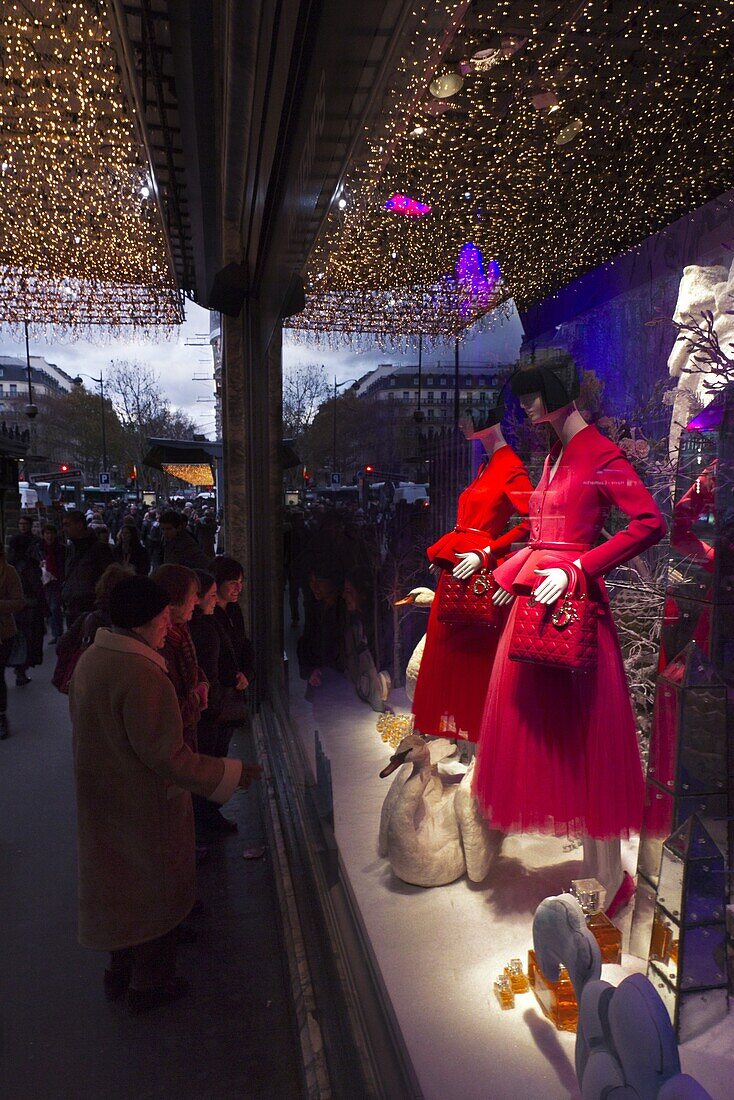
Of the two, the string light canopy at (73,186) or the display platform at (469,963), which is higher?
the string light canopy at (73,186)

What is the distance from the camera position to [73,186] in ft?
20.5

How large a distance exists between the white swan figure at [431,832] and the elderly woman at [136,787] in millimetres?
632

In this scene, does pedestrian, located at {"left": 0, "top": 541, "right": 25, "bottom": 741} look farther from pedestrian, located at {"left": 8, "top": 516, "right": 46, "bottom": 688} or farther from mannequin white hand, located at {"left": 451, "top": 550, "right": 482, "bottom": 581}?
mannequin white hand, located at {"left": 451, "top": 550, "right": 482, "bottom": 581}

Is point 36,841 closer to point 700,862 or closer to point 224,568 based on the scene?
point 224,568

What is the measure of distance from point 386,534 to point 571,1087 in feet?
8.42

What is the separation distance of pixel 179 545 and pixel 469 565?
181 inches

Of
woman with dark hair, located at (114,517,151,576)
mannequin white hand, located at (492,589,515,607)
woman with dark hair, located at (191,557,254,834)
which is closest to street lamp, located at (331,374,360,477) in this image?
woman with dark hair, located at (191,557,254,834)

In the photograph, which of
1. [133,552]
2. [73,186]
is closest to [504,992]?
[133,552]

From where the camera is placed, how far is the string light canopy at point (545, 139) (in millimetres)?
1393

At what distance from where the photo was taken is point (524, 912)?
2.41 meters

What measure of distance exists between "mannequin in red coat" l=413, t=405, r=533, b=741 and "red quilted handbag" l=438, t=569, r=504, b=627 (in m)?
0.05

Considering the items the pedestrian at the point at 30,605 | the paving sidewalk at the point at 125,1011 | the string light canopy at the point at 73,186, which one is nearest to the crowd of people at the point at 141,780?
the paving sidewalk at the point at 125,1011

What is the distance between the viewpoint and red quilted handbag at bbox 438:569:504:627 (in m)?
2.83

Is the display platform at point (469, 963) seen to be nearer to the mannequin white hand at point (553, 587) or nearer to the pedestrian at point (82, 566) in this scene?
the mannequin white hand at point (553, 587)
